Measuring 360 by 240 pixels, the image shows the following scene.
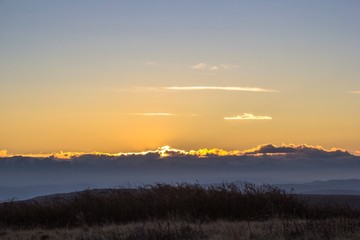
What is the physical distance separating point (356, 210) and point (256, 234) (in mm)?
9044

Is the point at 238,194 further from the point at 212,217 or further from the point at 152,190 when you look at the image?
the point at 152,190

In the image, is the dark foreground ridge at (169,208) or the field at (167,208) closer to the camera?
the field at (167,208)

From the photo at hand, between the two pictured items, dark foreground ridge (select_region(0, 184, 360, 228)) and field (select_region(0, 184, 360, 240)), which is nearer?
field (select_region(0, 184, 360, 240))

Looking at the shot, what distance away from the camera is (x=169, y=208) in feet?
75.1

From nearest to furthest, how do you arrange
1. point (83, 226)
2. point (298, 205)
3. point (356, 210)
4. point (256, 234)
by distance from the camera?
1. point (256, 234)
2. point (83, 226)
3. point (356, 210)
4. point (298, 205)

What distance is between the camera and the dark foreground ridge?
22.1 metres

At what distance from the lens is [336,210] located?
22594mm

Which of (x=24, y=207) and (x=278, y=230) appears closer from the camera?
(x=278, y=230)

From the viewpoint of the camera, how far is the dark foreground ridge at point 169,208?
72.6 feet

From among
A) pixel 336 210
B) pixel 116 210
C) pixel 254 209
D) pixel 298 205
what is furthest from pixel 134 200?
pixel 336 210

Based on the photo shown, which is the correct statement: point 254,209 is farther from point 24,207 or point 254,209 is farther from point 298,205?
point 24,207

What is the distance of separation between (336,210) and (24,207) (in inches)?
541

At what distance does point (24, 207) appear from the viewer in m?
23.6

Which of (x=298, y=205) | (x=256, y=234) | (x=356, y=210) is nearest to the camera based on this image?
(x=256, y=234)
